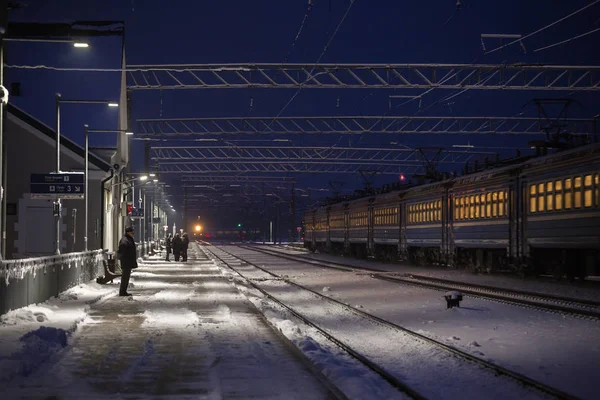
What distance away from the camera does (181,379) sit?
9.98m

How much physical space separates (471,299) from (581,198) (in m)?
4.43

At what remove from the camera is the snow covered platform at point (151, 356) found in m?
9.30

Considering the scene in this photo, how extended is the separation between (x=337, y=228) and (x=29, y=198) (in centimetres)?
2347

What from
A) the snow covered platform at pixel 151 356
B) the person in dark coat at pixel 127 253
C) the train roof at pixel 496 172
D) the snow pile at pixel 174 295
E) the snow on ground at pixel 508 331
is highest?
the train roof at pixel 496 172

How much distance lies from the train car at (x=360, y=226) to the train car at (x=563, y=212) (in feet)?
79.6

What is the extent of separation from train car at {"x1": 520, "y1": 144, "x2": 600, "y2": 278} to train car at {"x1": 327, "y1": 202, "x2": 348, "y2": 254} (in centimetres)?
3192

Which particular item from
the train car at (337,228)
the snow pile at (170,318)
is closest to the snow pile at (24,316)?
the snow pile at (170,318)

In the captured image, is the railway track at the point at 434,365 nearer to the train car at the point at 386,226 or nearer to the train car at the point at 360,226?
the train car at the point at 386,226

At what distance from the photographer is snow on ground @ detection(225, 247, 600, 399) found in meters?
11.0

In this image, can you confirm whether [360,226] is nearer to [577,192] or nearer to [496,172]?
[496,172]

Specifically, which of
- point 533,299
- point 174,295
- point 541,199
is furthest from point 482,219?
point 174,295

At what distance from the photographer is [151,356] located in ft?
39.1

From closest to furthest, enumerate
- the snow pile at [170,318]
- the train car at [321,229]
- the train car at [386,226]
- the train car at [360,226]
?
1. the snow pile at [170,318]
2. the train car at [386,226]
3. the train car at [360,226]
4. the train car at [321,229]

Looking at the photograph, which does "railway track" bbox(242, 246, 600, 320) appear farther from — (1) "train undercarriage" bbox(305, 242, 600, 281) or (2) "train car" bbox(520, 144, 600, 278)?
(1) "train undercarriage" bbox(305, 242, 600, 281)
